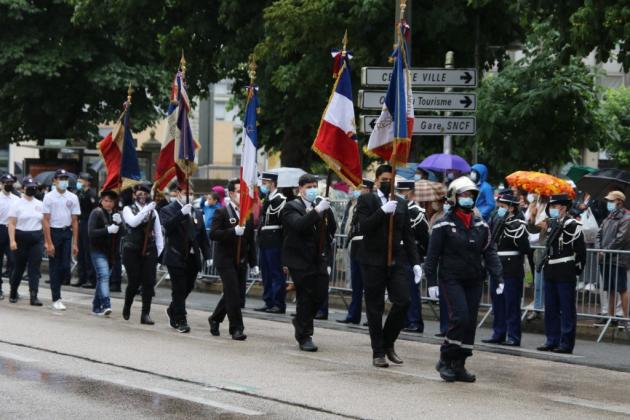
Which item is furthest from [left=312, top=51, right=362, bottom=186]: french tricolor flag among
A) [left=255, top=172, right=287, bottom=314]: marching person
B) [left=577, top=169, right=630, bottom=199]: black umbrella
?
[left=577, top=169, right=630, bottom=199]: black umbrella

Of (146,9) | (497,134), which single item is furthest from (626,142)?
(146,9)

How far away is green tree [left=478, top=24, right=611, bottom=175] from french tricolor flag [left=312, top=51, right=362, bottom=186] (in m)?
14.6

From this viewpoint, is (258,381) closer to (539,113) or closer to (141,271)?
(141,271)

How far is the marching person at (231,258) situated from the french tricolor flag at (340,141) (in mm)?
1365

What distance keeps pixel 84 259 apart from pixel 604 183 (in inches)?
361

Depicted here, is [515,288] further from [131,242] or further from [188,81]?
[188,81]

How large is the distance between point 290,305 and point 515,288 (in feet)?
18.3

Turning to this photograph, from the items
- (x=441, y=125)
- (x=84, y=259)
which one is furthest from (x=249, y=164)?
(x=84, y=259)

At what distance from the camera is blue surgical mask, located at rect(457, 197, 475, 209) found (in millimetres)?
11742

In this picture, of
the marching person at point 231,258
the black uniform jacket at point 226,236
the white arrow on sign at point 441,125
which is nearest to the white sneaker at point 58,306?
the marching person at point 231,258

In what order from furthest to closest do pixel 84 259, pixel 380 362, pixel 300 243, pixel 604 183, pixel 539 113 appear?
1. pixel 539 113
2. pixel 84 259
3. pixel 604 183
4. pixel 300 243
5. pixel 380 362

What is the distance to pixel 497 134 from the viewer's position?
30422 mm

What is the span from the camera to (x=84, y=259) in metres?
22.9

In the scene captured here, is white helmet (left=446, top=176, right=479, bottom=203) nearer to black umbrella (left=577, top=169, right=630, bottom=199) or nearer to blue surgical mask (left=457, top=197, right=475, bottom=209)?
blue surgical mask (left=457, top=197, right=475, bottom=209)
